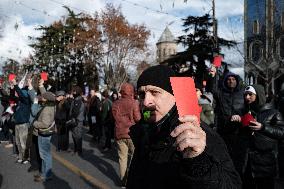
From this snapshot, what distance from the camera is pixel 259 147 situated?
4832 mm

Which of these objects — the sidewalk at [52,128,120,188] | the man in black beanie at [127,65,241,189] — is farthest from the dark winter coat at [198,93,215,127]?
the man in black beanie at [127,65,241,189]

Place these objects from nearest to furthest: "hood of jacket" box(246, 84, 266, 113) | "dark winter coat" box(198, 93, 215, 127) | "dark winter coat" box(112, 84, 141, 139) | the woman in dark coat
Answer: "hood of jacket" box(246, 84, 266, 113) → "dark winter coat" box(112, 84, 141, 139) → "dark winter coat" box(198, 93, 215, 127) → the woman in dark coat

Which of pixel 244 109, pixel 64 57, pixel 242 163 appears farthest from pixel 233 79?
pixel 64 57

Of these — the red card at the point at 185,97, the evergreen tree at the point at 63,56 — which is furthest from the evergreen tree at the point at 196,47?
the red card at the point at 185,97

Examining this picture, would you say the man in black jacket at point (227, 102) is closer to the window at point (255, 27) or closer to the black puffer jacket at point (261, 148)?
the black puffer jacket at point (261, 148)

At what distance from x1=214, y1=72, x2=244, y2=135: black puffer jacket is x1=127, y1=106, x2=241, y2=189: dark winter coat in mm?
3136

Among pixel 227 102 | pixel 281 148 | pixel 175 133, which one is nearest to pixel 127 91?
pixel 227 102

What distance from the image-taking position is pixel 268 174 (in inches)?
190

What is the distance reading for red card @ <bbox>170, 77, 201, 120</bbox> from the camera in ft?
4.09

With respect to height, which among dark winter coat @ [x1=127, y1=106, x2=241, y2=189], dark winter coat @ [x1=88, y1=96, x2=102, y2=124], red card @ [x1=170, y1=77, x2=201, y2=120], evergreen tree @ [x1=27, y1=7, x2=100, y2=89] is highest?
evergreen tree @ [x1=27, y1=7, x2=100, y2=89]

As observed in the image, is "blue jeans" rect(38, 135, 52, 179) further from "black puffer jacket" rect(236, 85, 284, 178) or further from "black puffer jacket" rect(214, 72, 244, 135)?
"black puffer jacket" rect(236, 85, 284, 178)

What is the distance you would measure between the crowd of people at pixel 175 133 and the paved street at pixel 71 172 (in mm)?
303

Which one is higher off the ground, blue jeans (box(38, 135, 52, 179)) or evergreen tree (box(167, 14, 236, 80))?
evergreen tree (box(167, 14, 236, 80))

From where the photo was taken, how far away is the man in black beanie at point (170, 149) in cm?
128
